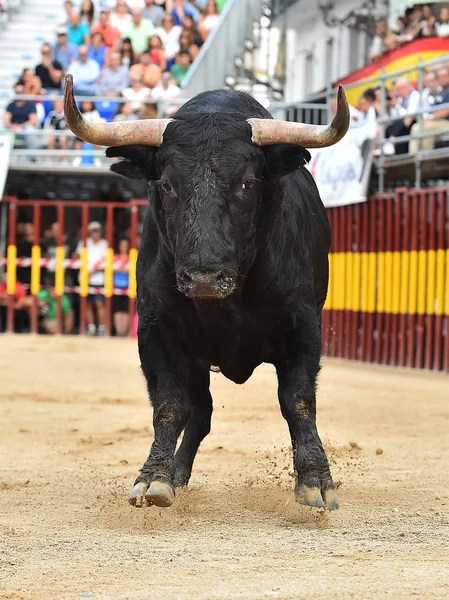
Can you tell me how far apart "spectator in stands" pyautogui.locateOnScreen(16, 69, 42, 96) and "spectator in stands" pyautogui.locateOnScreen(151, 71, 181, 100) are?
1741mm

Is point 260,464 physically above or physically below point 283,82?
below

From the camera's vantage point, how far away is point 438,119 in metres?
13.2

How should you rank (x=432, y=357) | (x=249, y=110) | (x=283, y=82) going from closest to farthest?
(x=249, y=110)
(x=432, y=357)
(x=283, y=82)

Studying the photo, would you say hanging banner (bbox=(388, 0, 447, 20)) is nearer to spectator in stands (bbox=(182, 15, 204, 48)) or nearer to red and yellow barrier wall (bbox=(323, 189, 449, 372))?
spectator in stands (bbox=(182, 15, 204, 48))

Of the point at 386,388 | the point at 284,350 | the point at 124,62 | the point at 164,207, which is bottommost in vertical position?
the point at 386,388

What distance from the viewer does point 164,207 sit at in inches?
201

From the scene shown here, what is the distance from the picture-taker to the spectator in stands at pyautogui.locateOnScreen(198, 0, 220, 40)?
20.2m

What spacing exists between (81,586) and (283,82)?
61.1 ft

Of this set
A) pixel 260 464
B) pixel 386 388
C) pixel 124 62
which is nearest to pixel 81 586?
pixel 260 464

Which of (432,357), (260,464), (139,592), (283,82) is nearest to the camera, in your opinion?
(139,592)

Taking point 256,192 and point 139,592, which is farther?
point 256,192

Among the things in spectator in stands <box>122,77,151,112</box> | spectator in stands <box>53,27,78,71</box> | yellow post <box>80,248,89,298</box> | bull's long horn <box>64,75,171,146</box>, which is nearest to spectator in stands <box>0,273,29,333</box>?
yellow post <box>80,248,89,298</box>

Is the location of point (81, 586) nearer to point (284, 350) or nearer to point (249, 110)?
point (284, 350)

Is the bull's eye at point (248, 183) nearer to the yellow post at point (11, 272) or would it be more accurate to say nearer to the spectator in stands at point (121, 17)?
the yellow post at point (11, 272)
